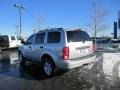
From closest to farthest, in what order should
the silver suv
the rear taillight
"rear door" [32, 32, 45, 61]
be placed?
1. the rear taillight
2. the silver suv
3. "rear door" [32, 32, 45, 61]

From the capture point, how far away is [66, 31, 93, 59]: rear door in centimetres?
855

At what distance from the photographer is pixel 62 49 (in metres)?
8.48

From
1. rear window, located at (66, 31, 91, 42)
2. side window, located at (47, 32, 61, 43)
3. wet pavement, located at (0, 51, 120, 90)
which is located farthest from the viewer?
side window, located at (47, 32, 61, 43)

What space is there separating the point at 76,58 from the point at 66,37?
90 cm

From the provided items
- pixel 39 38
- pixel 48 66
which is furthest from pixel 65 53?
pixel 39 38

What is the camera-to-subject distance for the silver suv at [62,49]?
850 centimetres

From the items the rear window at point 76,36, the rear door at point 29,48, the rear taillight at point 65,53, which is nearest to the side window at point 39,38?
the rear door at point 29,48

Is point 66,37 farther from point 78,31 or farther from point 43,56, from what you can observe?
point 43,56

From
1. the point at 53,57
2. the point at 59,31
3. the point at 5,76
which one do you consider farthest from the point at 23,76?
the point at 59,31

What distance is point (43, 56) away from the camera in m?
9.83

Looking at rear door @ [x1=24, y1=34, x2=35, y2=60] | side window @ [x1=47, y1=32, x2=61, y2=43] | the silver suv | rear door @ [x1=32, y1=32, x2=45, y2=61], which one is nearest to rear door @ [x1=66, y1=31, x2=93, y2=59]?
the silver suv

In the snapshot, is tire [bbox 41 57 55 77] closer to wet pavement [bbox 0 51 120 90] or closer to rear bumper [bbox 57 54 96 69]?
wet pavement [bbox 0 51 120 90]

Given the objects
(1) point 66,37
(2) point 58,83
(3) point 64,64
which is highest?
(1) point 66,37

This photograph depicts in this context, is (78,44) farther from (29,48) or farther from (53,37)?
(29,48)
